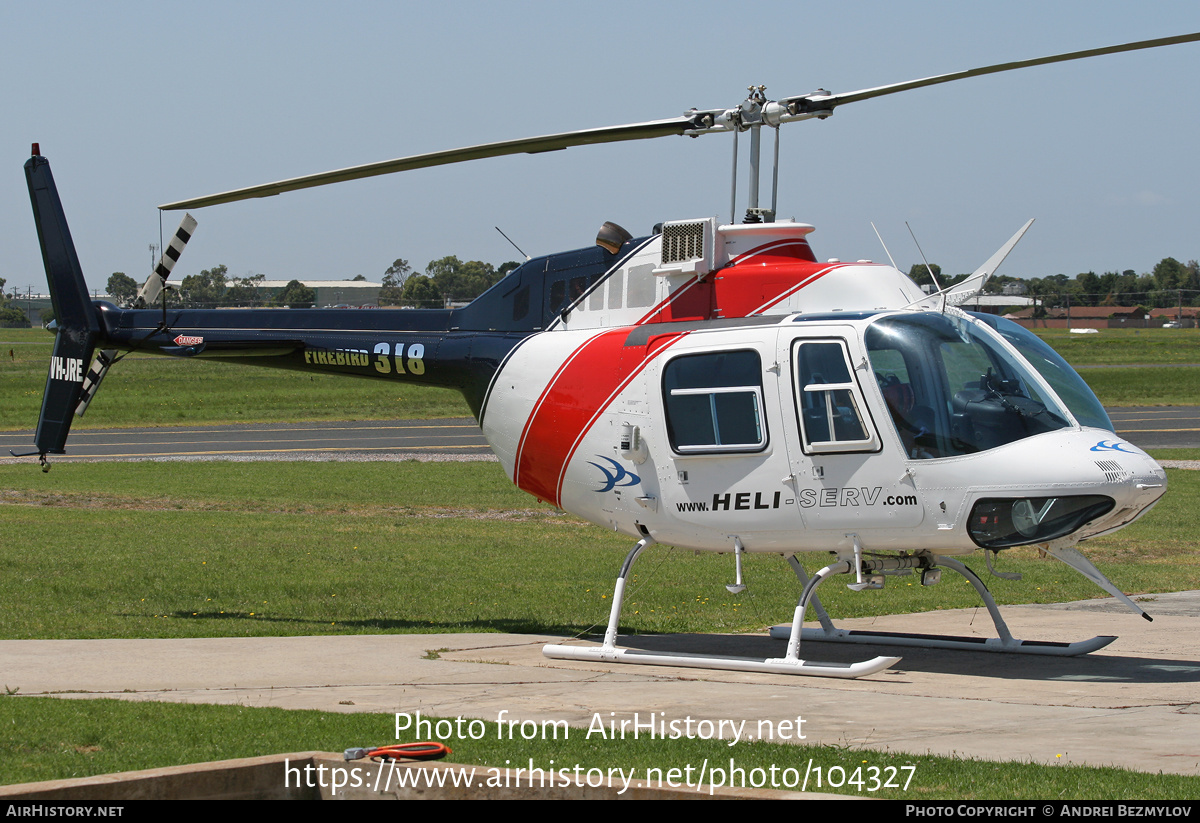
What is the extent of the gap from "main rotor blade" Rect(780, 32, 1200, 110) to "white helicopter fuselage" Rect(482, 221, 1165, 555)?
1257mm

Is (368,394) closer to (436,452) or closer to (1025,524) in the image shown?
(436,452)

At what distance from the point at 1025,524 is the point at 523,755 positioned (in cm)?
454

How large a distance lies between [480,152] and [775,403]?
135 inches

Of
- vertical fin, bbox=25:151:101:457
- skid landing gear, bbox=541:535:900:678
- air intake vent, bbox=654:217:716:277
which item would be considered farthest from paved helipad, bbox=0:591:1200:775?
vertical fin, bbox=25:151:101:457

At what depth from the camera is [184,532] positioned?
2038 centimetres

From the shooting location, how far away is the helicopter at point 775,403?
9.85 metres

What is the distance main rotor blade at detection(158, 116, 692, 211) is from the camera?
11086 mm

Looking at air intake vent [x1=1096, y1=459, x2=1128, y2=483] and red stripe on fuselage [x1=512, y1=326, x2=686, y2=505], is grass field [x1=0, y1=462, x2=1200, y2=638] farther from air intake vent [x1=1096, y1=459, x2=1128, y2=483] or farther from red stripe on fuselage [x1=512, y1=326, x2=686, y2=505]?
air intake vent [x1=1096, y1=459, x2=1128, y2=483]

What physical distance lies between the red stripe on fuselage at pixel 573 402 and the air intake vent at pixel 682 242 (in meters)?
0.75

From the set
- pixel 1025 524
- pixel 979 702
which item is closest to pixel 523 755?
pixel 979 702

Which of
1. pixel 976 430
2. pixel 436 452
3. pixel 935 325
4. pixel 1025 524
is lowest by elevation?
pixel 436 452

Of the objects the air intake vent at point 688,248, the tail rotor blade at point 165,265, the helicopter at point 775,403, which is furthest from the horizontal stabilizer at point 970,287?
the tail rotor blade at point 165,265

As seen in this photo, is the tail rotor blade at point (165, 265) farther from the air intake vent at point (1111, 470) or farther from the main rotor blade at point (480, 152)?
the air intake vent at point (1111, 470)

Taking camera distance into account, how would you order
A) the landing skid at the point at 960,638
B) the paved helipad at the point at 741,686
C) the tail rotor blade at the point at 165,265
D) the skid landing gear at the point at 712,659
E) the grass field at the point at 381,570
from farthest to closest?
1. the tail rotor blade at the point at 165,265
2. the grass field at the point at 381,570
3. the landing skid at the point at 960,638
4. the skid landing gear at the point at 712,659
5. the paved helipad at the point at 741,686
